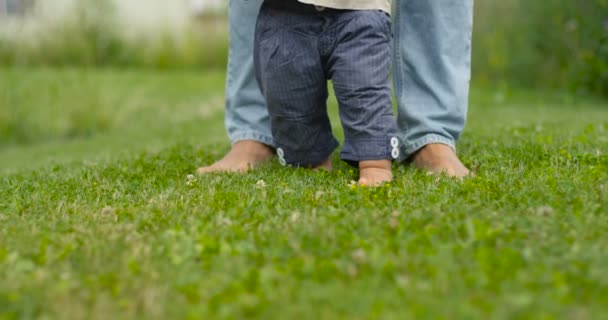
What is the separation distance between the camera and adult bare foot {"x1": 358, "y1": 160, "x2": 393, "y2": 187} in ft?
8.74

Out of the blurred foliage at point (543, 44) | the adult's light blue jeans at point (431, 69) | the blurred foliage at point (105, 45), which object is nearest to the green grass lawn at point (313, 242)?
the adult's light blue jeans at point (431, 69)

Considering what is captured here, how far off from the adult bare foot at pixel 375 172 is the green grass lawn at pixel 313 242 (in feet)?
0.18

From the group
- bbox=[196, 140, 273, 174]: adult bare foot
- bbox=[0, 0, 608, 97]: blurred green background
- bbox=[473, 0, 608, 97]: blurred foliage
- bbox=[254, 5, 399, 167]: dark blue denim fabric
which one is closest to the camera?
bbox=[254, 5, 399, 167]: dark blue denim fabric

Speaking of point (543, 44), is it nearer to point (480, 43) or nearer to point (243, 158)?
point (480, 43)

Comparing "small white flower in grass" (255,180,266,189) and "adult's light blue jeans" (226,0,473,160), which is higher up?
"adult's light blue jeans" (226,0,473,160)

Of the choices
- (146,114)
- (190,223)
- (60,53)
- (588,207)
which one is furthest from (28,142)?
(588,207)

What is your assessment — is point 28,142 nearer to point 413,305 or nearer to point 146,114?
point 146,114

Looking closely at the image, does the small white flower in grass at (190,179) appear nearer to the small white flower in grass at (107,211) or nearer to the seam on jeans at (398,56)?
the small white flower in grass at (107,211)

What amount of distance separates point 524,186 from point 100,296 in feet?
4.68

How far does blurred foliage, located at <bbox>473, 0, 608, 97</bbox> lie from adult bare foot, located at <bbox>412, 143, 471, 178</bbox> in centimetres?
465

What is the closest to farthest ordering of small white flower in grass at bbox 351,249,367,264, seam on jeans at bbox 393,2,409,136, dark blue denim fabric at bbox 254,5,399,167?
small white flower in grass at bbox 351,249,367,264 → dark blue denim fabric at bbox 254,5,399,167 → seam on jeans at bbox 393,2,409,136

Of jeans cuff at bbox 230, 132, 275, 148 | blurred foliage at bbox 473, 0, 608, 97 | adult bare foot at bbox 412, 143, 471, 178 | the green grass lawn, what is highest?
the green grass lawn

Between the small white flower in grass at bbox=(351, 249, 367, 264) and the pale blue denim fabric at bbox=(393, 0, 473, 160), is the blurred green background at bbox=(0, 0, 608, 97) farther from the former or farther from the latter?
the small white flower in grass at bbox=(351, 249, 367, 264)

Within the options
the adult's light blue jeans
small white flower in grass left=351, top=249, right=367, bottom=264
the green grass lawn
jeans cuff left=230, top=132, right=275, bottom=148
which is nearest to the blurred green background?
the adult's light blue jeans
